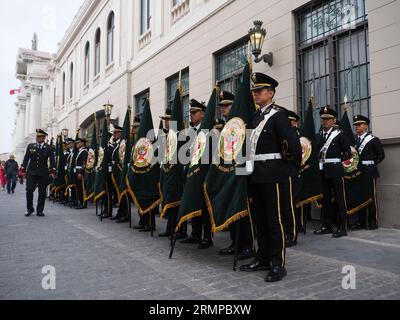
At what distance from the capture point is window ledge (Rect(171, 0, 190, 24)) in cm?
1254

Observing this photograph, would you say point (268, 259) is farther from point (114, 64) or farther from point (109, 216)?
point (114, 64)

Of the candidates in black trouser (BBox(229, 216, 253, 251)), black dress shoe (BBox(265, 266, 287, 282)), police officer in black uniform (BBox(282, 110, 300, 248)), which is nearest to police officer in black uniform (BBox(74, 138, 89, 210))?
police officer in black uniform (BBox(282, 110, 300, 248))

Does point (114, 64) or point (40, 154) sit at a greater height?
point (114, 64)

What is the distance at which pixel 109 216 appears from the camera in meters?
8.88

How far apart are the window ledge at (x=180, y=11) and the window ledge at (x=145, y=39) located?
2117 mm

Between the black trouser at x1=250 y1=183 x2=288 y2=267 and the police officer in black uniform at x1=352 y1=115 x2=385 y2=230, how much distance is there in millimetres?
3225

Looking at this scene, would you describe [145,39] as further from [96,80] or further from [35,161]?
[35,161]

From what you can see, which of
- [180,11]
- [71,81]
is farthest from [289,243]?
[71,81]

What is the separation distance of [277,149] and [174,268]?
180 centimetres

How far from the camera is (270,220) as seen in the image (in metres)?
3.86
